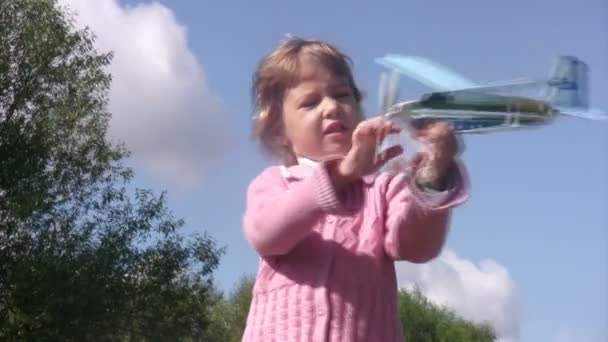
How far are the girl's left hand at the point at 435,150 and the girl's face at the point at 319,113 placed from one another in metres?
0.30

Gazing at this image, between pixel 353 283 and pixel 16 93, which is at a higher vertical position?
pixel 16 93

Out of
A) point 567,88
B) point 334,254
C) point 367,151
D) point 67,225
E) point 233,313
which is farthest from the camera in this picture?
point 233,313

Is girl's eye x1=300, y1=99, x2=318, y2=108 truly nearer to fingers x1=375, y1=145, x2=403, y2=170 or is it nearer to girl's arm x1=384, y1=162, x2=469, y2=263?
Result: girl's arm x1=384, y1=162, x2=469, y2=263

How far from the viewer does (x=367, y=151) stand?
2.03m

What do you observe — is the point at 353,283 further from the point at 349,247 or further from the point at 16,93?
the point at 16,93

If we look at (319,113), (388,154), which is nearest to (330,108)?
(319,113)

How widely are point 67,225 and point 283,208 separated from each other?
14.2 m

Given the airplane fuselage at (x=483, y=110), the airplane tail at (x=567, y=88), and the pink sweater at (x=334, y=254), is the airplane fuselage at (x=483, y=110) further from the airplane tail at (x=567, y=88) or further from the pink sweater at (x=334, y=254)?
the pink sweater at (x=334, y=254)

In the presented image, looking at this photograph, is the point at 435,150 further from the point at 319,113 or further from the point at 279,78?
the point at 279,78

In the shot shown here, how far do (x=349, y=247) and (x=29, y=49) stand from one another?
14607 millimetres

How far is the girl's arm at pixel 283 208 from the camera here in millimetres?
2127

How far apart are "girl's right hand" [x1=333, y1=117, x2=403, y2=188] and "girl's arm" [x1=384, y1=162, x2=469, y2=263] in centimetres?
11

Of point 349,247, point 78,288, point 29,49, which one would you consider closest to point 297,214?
point 349,247

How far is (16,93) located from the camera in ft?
53.4
